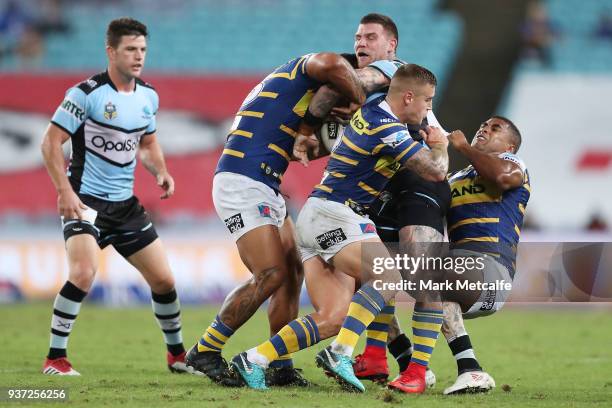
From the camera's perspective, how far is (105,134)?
8.38 meters

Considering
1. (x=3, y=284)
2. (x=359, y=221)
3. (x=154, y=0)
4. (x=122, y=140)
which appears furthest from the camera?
(x=154, y=0)

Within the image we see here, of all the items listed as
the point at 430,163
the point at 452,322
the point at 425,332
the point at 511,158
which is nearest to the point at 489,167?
the point at 511,158

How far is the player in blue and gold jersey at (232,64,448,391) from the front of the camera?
22.2 feet

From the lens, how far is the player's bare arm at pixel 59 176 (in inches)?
306

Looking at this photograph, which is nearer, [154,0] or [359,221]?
[359,221]

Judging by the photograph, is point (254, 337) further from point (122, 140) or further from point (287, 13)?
point (287, 13)

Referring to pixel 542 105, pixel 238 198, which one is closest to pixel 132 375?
pixel 238 198

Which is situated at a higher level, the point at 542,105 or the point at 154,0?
the point at 154,0

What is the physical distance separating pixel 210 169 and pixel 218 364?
11.6 metres

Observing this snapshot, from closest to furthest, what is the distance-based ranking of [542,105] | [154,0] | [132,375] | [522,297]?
1. [132,375]
2. [522,297]
3. [542,105]
4. [154,0]

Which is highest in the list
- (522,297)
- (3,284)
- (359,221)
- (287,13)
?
(287,13)

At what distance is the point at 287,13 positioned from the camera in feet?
72.5

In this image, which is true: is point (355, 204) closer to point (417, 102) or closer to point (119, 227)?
point (417, 102)

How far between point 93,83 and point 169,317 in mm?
2084
